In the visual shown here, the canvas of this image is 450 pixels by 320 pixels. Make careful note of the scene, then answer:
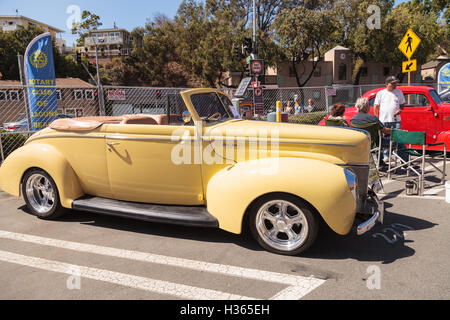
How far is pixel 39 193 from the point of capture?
478 cm

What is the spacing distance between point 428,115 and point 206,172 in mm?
6965

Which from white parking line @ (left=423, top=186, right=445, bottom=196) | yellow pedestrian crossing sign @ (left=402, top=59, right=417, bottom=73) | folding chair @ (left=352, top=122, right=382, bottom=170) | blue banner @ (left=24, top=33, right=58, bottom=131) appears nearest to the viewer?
white parking line @ (left=423, top=186, right=445, bottom=196)

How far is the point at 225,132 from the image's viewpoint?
3887 mm

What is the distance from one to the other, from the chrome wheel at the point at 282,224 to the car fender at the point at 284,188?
167mm

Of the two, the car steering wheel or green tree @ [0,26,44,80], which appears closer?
the car steering wheel

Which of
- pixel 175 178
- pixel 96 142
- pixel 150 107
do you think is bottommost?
pixel 175 178

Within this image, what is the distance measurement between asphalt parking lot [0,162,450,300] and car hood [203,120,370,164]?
944mm

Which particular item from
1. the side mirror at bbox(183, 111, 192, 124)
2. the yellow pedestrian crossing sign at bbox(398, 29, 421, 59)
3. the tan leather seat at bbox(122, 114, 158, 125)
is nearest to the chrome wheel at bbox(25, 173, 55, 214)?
the tan leather seat at bbox(122, 114, 158, 125)

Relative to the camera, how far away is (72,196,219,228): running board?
12.2 feet

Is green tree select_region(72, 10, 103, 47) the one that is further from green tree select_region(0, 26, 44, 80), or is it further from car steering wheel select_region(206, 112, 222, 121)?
car steering wheel select_region(206, 112, 222, 121)

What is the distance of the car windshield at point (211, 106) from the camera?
4188mm

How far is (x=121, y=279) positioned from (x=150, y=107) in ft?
8.59

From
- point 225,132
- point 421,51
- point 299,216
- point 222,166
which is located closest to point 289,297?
point 299,216
